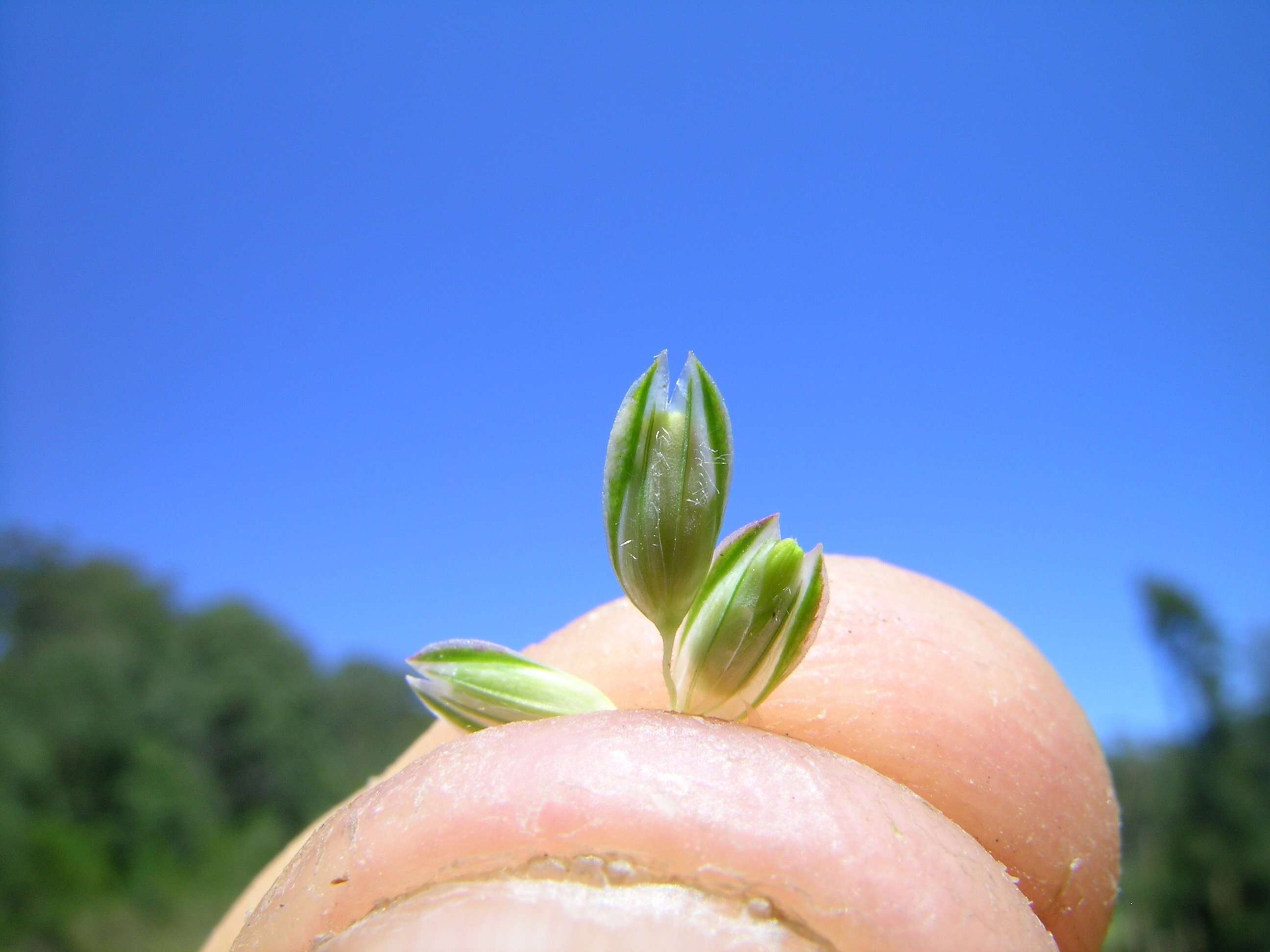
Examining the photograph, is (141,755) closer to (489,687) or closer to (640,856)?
(489,687)

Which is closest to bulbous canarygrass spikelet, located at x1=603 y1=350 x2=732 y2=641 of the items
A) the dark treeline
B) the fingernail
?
the fingernail

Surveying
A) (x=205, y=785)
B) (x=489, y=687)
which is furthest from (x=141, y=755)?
(x=489, y=687)

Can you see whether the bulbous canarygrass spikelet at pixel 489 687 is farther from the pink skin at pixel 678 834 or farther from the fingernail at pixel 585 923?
the fingernail at pixel 585 923

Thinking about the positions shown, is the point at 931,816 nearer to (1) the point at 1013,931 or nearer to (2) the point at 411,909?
(1) the point at 1013,931

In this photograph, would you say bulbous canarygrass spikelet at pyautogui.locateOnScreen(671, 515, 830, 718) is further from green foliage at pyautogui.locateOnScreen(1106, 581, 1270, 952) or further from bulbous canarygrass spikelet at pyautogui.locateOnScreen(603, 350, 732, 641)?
green foliage at pyautogui.locateOnScreen(1106, 581, 1270, 952)

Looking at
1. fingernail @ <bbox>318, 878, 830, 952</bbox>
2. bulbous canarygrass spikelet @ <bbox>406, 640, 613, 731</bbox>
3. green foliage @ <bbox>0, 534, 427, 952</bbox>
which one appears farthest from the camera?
green foliage @ <bbox>0, 534, 427, 952</bbox>

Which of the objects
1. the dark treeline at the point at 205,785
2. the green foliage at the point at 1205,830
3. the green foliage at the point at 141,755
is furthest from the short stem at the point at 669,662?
the green foliage at the point at 1205,830
